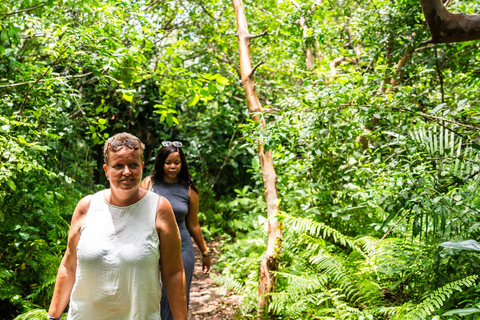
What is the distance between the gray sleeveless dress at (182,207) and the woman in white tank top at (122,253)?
147 cm

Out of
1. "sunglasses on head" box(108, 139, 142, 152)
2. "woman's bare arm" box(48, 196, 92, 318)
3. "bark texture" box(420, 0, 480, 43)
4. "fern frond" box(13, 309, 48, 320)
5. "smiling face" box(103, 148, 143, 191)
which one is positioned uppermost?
"bark texture" box(420, 0, 480, 43)

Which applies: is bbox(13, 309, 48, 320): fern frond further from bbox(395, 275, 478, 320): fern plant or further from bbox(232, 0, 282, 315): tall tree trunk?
bbox(395, 275, 478, 320): fern plant

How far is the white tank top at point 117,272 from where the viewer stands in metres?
2.00

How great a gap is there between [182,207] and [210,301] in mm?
2554

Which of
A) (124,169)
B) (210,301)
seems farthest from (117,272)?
(210,301)

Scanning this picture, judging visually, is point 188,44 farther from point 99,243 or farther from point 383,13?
point 99,243

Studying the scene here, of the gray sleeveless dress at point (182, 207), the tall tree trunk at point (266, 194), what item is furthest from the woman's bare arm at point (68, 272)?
the tall tree trunk at point (266, 194)

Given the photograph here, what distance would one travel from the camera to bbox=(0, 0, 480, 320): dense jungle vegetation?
3340mm

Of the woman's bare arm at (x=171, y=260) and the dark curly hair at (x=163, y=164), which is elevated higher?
the dark curly hair at (x=163, y=164)

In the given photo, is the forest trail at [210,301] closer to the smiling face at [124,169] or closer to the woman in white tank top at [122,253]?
the woman in white tank top at [122,253]

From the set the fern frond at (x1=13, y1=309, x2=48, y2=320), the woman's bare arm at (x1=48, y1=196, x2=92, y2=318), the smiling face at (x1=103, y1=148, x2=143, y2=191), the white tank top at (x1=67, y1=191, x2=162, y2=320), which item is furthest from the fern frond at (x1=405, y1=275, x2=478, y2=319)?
the fern frond at (x1=13, y1=309, x2=48, y2=320)

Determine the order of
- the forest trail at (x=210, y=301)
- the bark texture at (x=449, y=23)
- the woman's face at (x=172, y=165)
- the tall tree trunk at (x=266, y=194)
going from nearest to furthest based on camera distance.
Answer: the bark texture at (x=449, y=23) < the woman's face at (x=172, y=165) < the tall tree trunk at (x=266, y=194) < the forest trail at (x=210, y=301)

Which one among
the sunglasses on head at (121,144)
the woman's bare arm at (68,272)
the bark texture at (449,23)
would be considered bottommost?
the woman's bare arm at (68,272)

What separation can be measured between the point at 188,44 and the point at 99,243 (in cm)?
788
